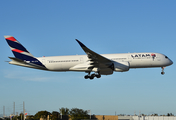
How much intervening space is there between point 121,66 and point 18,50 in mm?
23314

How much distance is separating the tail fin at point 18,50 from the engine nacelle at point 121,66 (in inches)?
712

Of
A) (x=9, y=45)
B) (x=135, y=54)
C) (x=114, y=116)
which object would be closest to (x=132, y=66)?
(x=135, y=54)

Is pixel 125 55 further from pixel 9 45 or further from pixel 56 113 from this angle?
pixel 56 113

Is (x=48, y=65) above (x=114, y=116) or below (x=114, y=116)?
above

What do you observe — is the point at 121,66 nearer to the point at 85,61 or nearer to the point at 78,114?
the point at 85,61

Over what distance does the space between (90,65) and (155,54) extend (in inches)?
557

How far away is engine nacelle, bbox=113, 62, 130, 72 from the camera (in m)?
53.8

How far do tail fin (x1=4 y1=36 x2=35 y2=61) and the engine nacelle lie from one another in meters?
18.1

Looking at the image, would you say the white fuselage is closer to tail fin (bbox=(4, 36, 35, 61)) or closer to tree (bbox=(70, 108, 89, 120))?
tail fin (bbox=(4, 36, 35, 61))

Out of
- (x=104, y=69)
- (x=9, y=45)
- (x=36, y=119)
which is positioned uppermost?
(x=9, y=45)

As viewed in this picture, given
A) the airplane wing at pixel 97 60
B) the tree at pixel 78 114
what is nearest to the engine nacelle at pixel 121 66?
the airplane wing at pixel 97 60

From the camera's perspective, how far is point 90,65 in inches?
2179

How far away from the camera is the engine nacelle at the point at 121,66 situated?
53844mm

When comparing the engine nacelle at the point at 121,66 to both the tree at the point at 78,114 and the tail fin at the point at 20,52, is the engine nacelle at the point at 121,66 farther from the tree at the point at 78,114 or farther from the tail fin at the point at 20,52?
the tree at the point at 78,114
